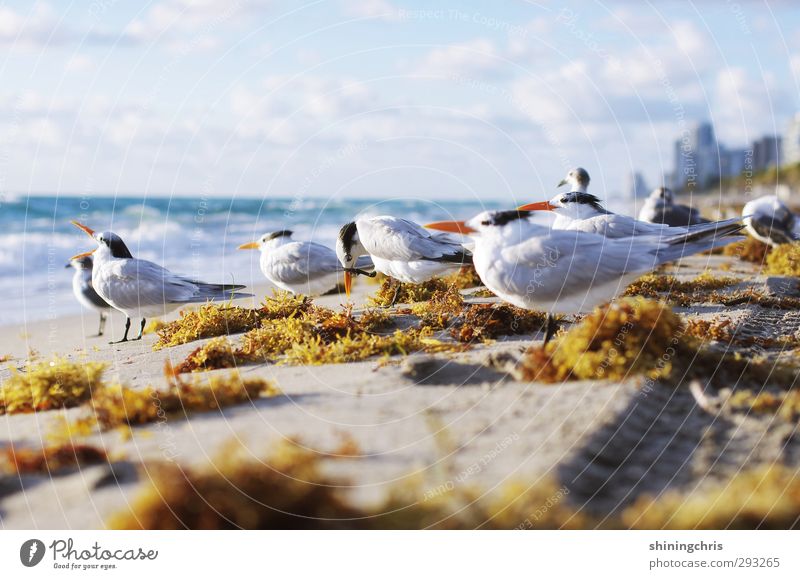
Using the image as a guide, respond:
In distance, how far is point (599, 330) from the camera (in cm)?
525

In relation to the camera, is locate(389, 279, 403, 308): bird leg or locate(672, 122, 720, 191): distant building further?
locate(672, 122, 720, 191): distant building

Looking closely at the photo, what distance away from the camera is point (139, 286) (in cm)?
808

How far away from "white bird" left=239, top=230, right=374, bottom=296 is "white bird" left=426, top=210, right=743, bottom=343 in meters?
3.28

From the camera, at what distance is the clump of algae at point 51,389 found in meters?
5.80

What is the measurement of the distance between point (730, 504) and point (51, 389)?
504 centimetres

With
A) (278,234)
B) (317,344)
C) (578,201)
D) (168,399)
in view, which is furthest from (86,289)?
(578,201)

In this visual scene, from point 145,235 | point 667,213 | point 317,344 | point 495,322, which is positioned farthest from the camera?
point 145,235

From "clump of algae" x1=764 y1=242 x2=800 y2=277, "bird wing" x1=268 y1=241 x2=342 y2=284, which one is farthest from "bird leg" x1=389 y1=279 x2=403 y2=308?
"clump of algae" x1=764 y1=242 x2=800 y2=277

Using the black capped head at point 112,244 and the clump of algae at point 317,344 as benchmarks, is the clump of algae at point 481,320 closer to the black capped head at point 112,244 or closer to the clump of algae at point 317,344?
the clump of algae at point 317,344

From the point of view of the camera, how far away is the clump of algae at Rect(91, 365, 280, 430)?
5.10 m

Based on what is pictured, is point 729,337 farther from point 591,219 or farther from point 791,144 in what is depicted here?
point 791,144

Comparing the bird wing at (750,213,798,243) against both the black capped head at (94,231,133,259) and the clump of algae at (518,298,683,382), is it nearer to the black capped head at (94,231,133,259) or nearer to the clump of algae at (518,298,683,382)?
the clump of algae at (518,298,683,382)
